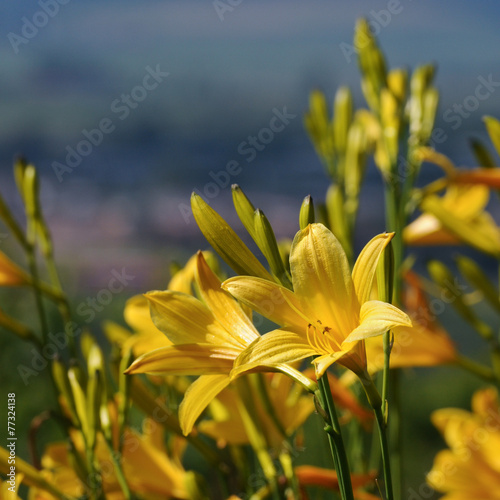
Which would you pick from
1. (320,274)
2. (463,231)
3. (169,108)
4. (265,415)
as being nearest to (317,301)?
(320,274)

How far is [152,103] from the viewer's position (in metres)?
3.36

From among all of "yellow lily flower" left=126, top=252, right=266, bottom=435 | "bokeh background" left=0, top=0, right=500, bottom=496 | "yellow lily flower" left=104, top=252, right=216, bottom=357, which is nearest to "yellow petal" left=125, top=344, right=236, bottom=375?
"yellow lily flower" left=126, top=252, right=266, bottom=435

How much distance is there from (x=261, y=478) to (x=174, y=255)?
2.34 m

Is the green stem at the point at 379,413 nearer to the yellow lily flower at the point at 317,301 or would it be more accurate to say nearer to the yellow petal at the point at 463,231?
the yellow lily flower at the point at 317,301

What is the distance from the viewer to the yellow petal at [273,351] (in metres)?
0.26

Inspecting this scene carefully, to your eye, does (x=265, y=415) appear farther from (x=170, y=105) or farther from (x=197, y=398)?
(x=170, y=105)

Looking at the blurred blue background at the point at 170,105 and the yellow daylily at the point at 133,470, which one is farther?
the blurred blue background at the point at 170,105

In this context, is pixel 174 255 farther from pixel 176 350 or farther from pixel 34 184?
pixel 176 350

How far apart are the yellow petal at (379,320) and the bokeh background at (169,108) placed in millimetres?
2149

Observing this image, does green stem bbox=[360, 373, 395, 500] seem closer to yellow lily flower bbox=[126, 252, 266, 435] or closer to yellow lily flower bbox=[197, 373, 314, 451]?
yellow lily flower bbox=[126, 252, 266, 435]

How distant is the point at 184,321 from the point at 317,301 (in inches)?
3.1

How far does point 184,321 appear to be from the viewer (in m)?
0.33

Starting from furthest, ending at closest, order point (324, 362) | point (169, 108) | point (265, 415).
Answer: point (169, 108)
point (265, 415)
point (324, 362)

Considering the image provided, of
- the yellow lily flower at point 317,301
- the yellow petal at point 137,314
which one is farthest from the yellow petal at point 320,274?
the yellow petal at point 137,314
